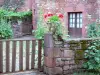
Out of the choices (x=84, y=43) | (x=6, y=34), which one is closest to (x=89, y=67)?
(x=84, y=43)

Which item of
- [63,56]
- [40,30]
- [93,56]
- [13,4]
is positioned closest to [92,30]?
[40,30]

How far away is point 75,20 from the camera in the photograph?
1577 cm

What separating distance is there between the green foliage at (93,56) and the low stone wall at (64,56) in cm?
12

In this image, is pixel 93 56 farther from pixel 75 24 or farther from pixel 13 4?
pixel 13 4

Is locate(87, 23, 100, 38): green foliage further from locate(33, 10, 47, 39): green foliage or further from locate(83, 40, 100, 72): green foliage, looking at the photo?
locate(83, 40, 100, 72): green foliage

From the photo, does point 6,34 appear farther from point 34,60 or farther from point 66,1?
point 34,60

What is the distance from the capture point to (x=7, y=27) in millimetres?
14805

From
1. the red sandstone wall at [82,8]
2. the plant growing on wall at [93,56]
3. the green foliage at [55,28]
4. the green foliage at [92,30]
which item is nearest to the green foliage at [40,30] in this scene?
the red sandstone wall at [82,8]

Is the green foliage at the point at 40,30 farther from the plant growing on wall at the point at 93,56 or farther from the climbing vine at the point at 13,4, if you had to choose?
the climbing vine at the point at 13,4

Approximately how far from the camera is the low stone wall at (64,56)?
Result: 722 centimetres

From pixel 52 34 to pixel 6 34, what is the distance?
762 cm

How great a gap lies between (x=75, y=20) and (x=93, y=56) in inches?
341

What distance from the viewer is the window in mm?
15742

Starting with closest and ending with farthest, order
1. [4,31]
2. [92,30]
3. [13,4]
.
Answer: [92,30] → [4,31] → [13,4]
